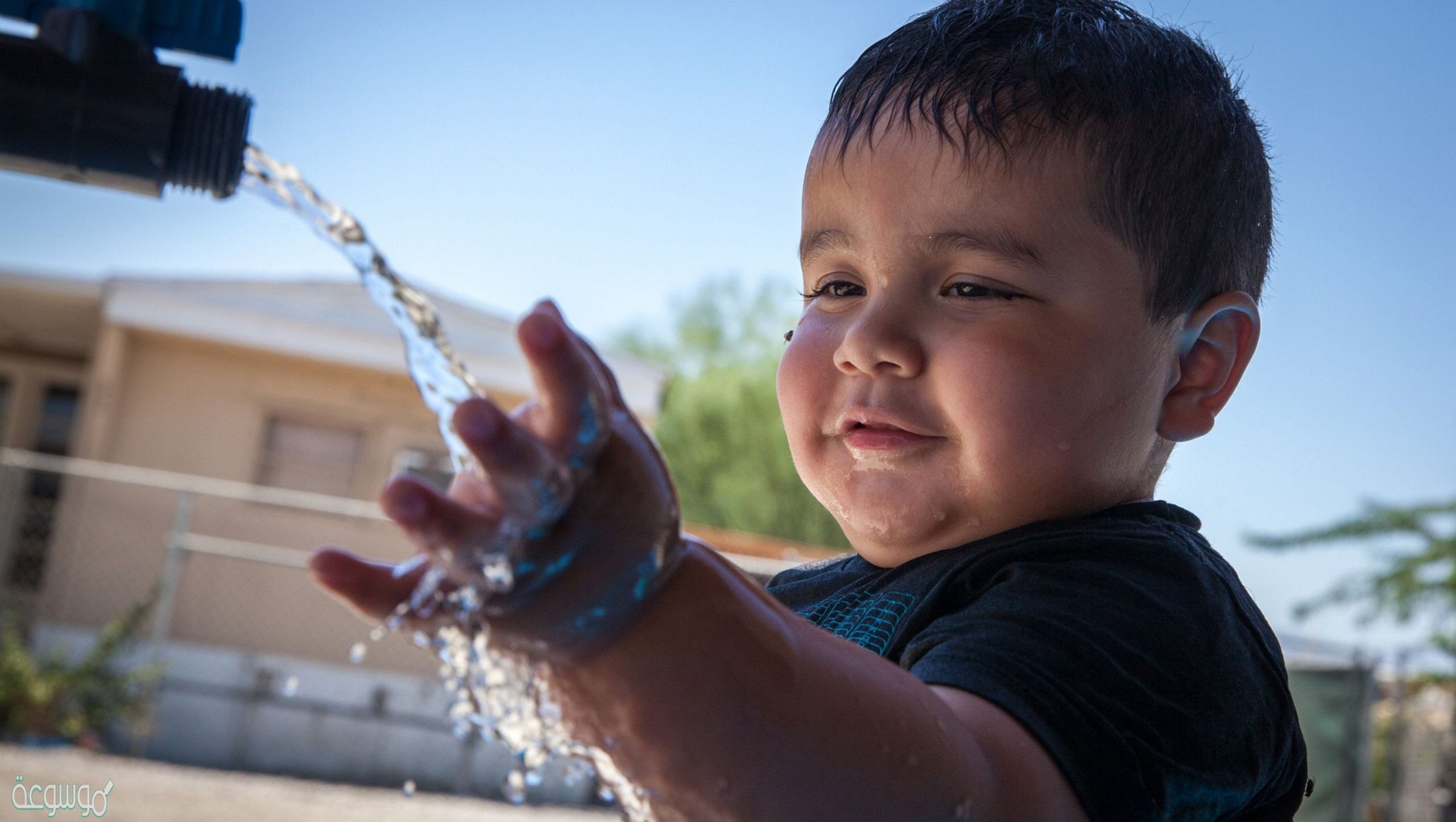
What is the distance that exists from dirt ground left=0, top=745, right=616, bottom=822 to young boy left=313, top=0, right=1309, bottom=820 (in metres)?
5.71

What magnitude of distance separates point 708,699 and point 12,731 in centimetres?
848

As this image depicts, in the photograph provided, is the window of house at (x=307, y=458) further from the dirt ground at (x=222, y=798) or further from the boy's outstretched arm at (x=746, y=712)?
the boy's outstretched arm at (x=746, y=712)

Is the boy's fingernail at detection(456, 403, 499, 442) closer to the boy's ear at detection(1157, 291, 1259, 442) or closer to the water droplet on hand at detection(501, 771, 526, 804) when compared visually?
the water droplet on hand at detection(501, 771, 526, 804)

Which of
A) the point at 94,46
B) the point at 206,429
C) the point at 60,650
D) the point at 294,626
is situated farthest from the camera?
the point at 206,429

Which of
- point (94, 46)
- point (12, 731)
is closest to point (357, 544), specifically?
point (12, 731)

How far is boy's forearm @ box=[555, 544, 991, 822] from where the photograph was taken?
562 millimetres

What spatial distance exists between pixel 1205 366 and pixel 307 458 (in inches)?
377

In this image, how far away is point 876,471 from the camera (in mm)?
999

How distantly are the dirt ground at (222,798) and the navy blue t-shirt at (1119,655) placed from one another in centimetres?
581

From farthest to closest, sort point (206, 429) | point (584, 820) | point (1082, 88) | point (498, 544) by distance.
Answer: point (206, 429) < point (584, 820) < point (1082, 88) < point (498, 544)

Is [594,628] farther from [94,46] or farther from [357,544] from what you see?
[357,544]

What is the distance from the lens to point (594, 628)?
54cm

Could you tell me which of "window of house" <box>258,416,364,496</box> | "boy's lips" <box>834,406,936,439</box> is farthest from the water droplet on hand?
"window of house" <box>258,416,364,496</box>

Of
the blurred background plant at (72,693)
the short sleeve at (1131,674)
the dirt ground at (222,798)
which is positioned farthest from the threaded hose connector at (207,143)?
the blurred background plant at (72,693)
